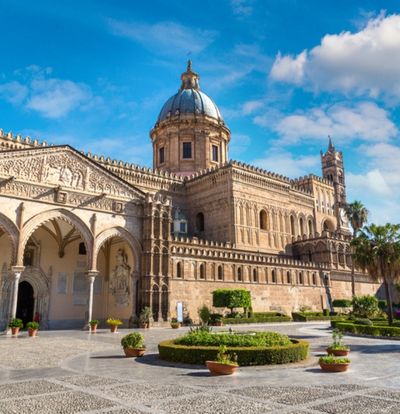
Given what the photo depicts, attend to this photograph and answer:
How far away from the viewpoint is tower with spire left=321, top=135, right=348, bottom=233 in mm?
67188

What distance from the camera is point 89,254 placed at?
94.3 feet

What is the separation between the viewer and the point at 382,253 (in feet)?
94.7

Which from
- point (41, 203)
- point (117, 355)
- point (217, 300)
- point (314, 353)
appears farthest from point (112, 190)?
point (314, 353)

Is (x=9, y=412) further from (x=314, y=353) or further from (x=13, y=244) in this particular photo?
(x=13, y=244)

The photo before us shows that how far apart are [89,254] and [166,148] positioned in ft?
106

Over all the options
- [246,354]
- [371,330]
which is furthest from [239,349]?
[371,330]

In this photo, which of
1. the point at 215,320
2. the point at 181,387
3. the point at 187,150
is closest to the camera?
the point at 181,387

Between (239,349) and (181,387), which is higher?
(239,349)

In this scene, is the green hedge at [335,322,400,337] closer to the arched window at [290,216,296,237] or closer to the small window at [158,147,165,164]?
the arched window at [290,216,296,237]

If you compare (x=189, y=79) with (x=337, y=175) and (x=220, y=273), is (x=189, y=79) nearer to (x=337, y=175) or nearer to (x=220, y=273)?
(x=337, y=175)

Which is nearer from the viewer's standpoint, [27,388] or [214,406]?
[214,406]

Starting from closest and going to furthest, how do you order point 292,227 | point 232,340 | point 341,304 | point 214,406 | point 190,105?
point 214,406 → point 232,340 → point 341,304 → point 292,227 → point 190,105

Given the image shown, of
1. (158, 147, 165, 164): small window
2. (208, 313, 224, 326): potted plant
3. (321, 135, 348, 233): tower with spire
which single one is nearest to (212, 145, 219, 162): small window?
(158, 147, 165, 164): small window

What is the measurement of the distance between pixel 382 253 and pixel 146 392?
79.5ft
